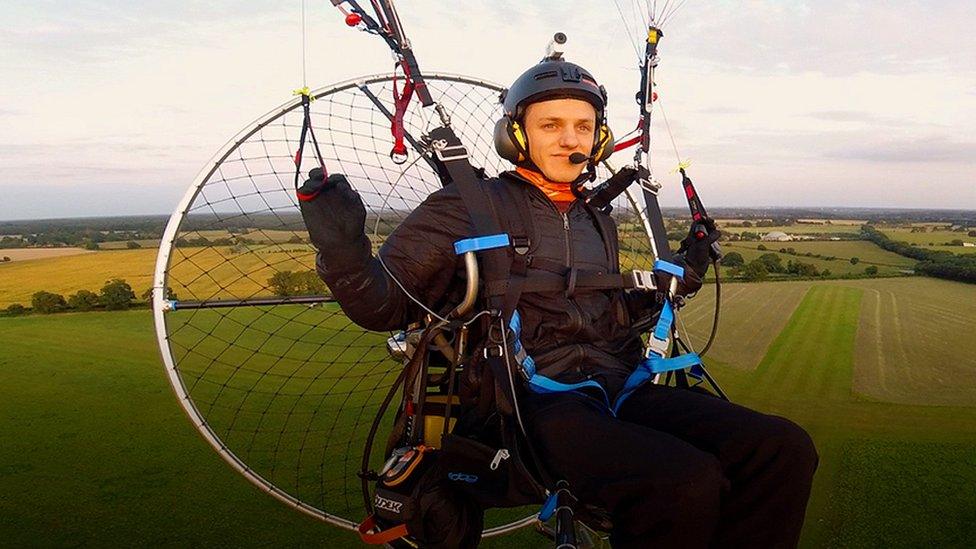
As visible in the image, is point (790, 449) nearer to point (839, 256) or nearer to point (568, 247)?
point (568, 247)

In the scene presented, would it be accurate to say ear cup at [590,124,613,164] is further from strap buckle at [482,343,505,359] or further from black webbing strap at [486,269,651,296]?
strap buckle at [482,343,505,359]

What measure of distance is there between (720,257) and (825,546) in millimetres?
2703

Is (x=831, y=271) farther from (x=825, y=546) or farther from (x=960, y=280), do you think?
(x=825, y=546)

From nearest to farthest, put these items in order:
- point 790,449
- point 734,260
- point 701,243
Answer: point 790,449
point 701,243
point 734,260

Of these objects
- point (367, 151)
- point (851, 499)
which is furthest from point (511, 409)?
point (851, 499)

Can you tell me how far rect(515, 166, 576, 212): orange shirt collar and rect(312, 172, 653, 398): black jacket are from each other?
5cm

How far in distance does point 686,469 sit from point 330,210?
135 centimetres

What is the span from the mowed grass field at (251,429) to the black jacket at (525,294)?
1987mm

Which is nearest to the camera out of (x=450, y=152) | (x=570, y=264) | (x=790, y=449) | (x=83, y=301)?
(x=790, y=449)

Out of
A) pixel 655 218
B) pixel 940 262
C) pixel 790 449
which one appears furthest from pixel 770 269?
pixel 790 449

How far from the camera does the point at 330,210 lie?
192 centimetres

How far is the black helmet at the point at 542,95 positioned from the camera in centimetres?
249

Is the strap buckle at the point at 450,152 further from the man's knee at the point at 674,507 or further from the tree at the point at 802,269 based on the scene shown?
the tree at the point at 802,269

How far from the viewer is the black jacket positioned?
225 cm
